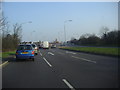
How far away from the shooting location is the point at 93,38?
3905 inches

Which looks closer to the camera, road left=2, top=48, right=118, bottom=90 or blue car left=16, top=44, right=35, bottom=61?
road left=2, top=48, right=118, bottom=90

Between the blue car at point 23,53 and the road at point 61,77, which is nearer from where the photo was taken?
the road at point 61,77

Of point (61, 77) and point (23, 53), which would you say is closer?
point (61, 77)

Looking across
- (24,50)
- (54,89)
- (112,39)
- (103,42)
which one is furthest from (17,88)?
(103,42)

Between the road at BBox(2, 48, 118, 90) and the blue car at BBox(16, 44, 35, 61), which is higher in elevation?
the blue car at BBox(16, 44, 35, 61)

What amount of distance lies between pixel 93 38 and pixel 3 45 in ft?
220

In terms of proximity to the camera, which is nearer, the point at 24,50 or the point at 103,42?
the point at 24,50

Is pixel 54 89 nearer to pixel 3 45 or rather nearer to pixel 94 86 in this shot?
pixel 94 86

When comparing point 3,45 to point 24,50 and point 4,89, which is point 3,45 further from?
point 4,89

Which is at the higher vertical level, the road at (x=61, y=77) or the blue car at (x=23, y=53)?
the blue car at (x=23, y=53)

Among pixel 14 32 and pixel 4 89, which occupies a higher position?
pixel 14 32

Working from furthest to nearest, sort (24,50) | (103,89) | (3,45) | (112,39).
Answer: (112,39), (3,45), (24,50), (103,89)

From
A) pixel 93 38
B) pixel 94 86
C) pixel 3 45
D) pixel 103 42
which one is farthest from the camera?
pixel 93 38

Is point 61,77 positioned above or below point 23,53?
below
